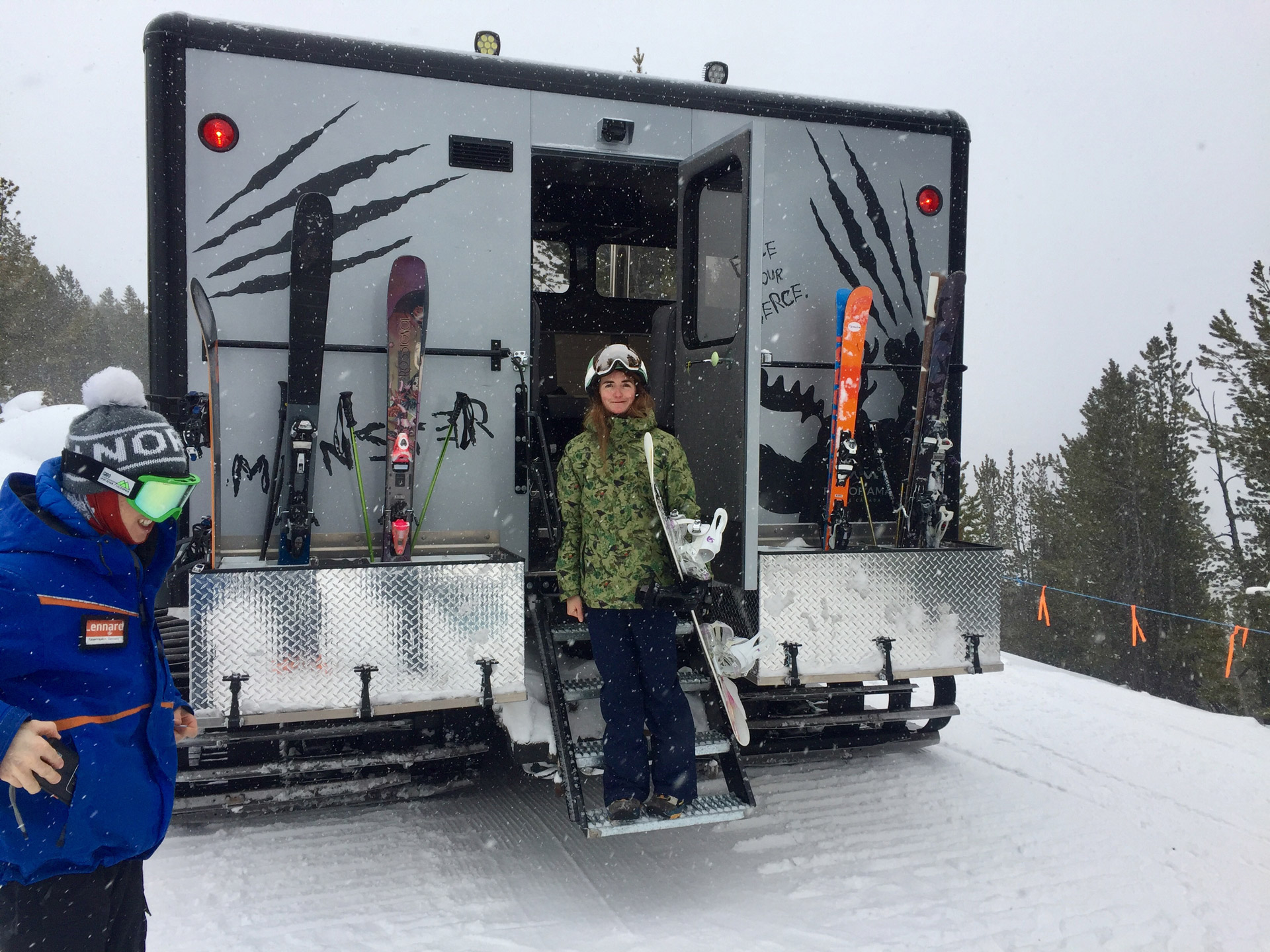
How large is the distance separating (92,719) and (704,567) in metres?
1.87

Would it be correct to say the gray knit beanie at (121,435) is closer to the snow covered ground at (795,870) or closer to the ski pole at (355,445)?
the ski pole at (355,445)

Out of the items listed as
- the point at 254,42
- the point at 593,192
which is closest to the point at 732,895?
the point at 254,42

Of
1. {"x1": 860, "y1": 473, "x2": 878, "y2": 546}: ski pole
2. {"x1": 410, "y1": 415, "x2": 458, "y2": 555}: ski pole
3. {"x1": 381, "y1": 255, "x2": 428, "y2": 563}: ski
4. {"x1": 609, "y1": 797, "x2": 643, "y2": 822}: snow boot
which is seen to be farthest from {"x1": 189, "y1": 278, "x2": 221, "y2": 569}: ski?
{"x1": 860, "y1": 473, "x2": 878, "y2": 546}: ski pole

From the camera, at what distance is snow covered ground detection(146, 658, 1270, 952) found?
8.95 ft

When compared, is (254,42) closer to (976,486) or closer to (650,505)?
(650,505)

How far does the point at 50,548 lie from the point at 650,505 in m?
1.88

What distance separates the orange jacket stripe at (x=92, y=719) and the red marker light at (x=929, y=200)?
150 inches

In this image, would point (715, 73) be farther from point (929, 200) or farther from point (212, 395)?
point (212, 395)

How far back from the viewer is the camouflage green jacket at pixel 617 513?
2.99 metres

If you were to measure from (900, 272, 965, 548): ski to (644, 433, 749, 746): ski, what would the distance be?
127 cm

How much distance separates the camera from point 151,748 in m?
1.64

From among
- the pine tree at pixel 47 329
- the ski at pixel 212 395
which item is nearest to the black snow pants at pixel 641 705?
the ski at pixel 212 395

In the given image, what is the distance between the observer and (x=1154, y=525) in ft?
85.5

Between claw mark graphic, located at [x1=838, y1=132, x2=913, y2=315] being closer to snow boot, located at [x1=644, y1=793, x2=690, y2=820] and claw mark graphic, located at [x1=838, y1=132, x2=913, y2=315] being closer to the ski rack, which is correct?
the ski rack
